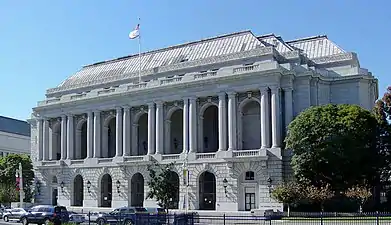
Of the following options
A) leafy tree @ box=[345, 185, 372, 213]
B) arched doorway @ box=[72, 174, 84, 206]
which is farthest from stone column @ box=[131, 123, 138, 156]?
leafy tree @ box=[345, 185, 372, 213]

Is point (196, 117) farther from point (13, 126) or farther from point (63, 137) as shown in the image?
point (13, 126)

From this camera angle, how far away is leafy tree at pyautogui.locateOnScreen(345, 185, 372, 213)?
191 feet

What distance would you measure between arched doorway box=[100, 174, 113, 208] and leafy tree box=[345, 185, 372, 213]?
124 feet

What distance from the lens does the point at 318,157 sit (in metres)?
61.6

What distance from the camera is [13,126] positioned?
149m

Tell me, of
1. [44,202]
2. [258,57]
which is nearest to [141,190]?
[44,202]

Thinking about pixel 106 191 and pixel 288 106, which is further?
pixel 106 191

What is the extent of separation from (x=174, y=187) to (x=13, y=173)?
34474 millimetres

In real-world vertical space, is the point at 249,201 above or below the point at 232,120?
below

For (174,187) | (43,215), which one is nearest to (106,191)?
(174,187)

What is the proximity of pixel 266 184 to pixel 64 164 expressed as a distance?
117 feet

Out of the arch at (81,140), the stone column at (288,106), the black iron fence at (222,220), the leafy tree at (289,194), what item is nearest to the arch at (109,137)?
the arch at (81,140)

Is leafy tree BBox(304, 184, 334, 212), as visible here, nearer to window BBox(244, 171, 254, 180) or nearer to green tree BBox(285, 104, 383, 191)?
green tree BBox(285, 104, 383, 191)

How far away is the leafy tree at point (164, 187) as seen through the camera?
72625mm
